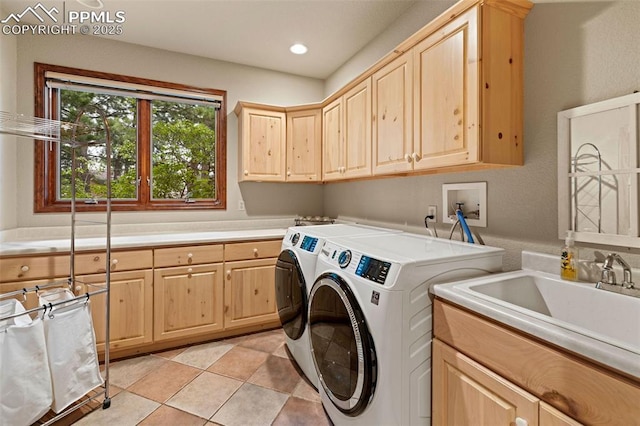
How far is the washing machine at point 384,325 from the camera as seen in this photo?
3.88 feet

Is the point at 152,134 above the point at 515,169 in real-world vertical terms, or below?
above

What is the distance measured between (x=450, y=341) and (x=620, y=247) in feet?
2.42

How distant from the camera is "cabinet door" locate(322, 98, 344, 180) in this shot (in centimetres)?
264

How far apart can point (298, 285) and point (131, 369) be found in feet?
4.59

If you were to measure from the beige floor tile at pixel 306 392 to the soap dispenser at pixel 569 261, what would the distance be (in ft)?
4.75

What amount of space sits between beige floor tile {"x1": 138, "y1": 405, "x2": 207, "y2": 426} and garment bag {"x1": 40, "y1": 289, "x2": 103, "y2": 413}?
0.38 metres

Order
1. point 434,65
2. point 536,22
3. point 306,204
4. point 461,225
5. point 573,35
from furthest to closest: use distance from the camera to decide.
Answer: point 306,204
point 461,225
point 434,65
point 536,22
point 573,35

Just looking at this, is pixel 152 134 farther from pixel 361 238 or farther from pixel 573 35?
pixel 573 35

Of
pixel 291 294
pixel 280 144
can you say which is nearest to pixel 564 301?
pixel 291 294

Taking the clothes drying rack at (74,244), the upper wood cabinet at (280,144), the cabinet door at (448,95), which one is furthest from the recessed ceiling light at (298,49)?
the clothes drying rack at (74,244)

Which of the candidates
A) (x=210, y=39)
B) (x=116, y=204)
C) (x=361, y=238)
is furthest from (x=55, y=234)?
(x=361, y=238)

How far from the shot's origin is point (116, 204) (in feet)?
8.91

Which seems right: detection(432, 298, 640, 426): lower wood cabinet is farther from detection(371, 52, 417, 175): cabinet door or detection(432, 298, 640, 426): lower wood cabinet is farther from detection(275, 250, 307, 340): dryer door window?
detection(371, 52, 417, 175): cabinet door

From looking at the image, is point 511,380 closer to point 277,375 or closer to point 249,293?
point 277,375
